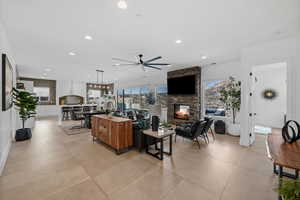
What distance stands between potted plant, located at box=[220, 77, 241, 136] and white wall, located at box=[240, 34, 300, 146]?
0.85 metres

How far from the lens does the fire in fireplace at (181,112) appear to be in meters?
6.11

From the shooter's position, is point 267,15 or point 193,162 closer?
point 267,15

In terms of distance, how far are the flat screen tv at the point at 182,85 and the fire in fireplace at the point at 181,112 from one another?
72cm

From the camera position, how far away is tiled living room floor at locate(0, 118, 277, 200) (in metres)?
1.85

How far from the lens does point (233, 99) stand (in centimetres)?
468

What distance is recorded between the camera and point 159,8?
6.83ft

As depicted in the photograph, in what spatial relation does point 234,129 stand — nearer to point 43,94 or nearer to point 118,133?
point 118,133

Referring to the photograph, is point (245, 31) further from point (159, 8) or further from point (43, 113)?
point (43, 113)

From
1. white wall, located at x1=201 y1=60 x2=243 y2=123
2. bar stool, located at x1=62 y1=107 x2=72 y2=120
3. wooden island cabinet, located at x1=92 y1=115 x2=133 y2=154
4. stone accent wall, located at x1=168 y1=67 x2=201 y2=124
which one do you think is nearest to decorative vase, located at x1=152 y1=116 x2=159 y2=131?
wooden island cabinet, located at x1=92 y1=115 x2=133 y2=154

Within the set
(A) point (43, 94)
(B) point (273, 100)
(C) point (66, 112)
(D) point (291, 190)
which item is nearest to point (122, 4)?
(D) point (291, 190)

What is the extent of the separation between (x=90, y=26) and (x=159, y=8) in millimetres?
1517

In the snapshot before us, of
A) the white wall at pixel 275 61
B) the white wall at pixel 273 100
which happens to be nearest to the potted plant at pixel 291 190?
the white wall at pixel 275 61

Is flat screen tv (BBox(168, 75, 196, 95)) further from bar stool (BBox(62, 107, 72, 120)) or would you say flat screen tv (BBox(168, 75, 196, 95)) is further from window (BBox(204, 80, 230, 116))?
bar stool (BBox(62, 107, 72, 120))

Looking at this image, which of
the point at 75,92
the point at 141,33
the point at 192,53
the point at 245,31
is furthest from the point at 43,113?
the point at 245,31
